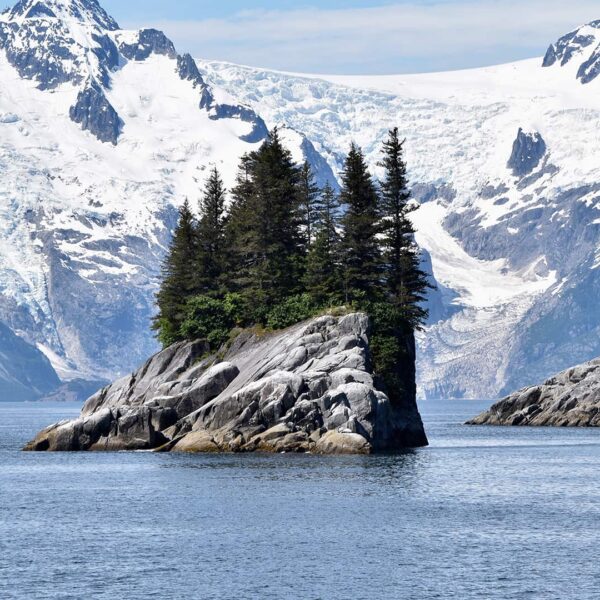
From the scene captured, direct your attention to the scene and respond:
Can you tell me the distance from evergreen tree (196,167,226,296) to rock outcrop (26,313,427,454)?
15.0 m

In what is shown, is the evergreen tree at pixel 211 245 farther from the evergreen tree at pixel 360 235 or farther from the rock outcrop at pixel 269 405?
the evergreen tree at pixel 360 235

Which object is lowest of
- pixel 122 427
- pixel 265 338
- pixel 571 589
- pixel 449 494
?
pixel 571 589

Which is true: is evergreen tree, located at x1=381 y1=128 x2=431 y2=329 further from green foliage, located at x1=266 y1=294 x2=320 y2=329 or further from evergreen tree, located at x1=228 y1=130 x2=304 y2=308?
evergreen tree, located at x1=228 y1=130 x2=304 y2=308

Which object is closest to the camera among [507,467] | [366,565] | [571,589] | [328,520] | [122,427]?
[571,589]

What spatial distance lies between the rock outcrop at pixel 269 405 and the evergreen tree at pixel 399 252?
156 inches

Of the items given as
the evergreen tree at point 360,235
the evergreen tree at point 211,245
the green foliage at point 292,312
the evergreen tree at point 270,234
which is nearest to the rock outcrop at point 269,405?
the green foliage at point 292,312

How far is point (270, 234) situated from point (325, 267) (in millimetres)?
11160

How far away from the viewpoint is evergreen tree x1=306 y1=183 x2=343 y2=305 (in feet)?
507

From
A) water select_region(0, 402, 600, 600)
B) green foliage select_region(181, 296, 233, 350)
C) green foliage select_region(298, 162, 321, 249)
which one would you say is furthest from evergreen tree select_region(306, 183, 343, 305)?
water select_region(0, 402, 600, 600)

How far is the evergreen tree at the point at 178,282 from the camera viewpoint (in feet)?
583

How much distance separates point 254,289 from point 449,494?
188 ft

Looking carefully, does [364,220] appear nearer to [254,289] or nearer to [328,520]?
[254,289]

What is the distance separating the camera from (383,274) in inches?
6216

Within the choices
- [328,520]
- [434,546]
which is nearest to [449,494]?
[328,520]
